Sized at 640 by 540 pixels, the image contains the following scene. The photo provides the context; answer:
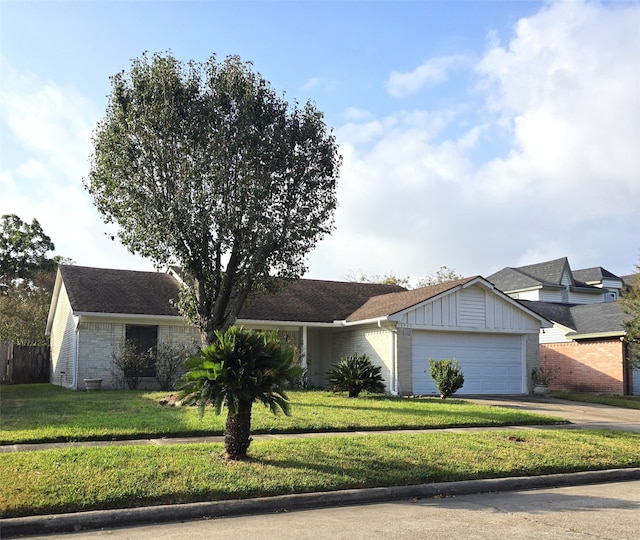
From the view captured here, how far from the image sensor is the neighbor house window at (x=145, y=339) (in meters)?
22.0

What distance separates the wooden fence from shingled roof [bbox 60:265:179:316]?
14.2 feet

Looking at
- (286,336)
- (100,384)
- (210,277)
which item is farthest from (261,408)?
(286,336)

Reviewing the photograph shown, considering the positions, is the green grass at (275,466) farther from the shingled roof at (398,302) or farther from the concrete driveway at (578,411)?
the shingled roof at (398,302)

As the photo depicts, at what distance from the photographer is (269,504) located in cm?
758

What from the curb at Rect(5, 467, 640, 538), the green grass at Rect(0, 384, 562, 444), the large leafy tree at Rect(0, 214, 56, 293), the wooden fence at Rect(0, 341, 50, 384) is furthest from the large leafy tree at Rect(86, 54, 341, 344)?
the large leafy tree at Rect(0, 214, 56, 293)

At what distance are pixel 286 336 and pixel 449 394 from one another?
7.44 metres

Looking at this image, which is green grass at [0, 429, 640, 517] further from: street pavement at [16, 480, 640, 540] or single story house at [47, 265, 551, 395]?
single story house at [47, 265, 551, 395]

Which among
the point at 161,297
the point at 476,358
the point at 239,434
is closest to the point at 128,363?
the point at 161,297

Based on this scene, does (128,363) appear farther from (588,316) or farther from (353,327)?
(588,316)

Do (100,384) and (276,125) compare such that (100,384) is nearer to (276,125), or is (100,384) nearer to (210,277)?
(210,277)

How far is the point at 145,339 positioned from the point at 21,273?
21698 millimetres

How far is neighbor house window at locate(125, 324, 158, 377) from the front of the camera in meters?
22.0

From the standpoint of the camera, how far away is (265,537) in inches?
250

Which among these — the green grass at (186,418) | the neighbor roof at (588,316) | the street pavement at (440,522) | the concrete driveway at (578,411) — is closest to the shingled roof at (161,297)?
the green grass at (186,418)
